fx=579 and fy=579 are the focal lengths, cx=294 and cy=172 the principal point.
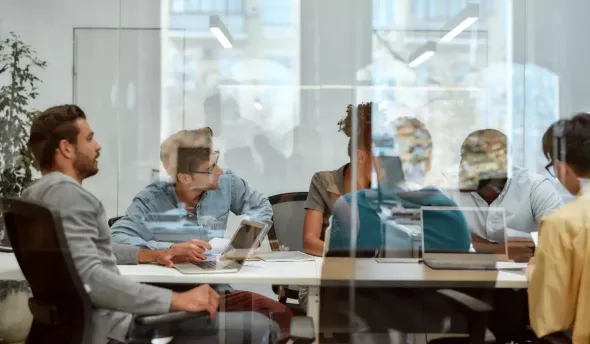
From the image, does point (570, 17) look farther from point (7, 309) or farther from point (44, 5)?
point (7, 309)

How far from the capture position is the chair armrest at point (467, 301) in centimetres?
234

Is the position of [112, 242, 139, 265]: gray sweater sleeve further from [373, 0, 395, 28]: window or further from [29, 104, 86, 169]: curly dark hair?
[373, 0, 395, 28]: window

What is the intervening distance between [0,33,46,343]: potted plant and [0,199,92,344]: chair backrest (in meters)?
1.24

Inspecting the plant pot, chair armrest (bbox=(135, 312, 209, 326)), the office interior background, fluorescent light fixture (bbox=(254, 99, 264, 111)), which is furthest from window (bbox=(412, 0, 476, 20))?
the plant pot

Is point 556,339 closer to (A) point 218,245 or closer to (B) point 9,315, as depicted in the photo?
(A) point 218,245

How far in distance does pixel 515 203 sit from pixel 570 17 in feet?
6.11

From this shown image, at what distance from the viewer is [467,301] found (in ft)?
8.05

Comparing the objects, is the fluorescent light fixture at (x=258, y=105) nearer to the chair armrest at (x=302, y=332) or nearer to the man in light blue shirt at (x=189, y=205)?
the man in light blue shirt at (x=189, y=205)

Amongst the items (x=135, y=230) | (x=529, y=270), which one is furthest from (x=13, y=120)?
(x=529, y=270)

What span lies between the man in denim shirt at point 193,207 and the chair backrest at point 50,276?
2.35 ft

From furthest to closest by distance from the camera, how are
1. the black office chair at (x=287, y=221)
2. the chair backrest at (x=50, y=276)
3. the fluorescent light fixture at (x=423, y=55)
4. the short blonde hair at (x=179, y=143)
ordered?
1. the fluorescent light fixture at (x=423, y=55)
2. the short blonde hair at (x=179, y=143)
3. the black office chair at (x=287, y=221)
4. the chair backrest at (x=50, y=276)

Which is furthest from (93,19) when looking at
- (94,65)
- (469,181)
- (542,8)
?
(542,8)

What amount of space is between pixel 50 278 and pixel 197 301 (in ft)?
1.77

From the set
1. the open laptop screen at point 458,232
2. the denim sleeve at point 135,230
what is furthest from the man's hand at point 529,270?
the denim sleeve at point 135,230
